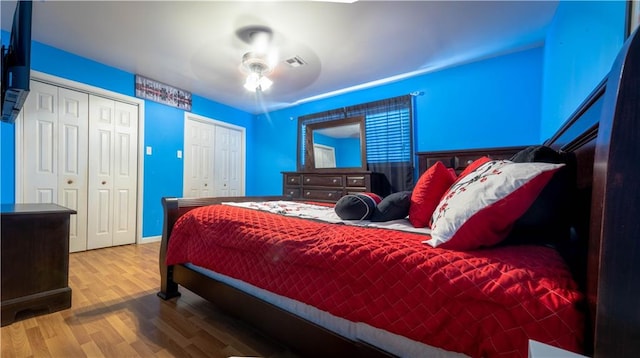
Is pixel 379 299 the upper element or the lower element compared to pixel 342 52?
lower

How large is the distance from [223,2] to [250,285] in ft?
6.80

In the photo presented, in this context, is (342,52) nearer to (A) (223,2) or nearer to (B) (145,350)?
(A) (223,2)

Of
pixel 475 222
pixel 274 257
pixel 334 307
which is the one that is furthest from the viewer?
pixel 274 257

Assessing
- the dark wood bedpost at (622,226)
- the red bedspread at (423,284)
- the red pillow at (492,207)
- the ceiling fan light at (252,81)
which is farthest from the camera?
the ceiling fan light at (252,81)

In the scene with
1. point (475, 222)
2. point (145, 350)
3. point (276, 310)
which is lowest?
point (145, 350)

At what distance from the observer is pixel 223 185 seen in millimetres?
4602

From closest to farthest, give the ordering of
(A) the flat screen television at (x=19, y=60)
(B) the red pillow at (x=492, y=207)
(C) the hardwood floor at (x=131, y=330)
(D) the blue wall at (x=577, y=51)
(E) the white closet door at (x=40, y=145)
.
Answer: (B) the red pillow at (x=492, y=207) → (D) the blue wall at (x=577, y=51) → (C) the hardwood floor at (x=131, y=330) → (A) the flat screen television at (x=19, y=60) → (E) the white closet door at (x=40, y=145)

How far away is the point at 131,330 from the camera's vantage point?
4.80 ft

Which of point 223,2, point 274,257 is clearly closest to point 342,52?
point 223,2

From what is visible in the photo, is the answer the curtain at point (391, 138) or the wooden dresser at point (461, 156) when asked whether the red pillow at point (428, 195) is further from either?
the curtain at point (391, 138)

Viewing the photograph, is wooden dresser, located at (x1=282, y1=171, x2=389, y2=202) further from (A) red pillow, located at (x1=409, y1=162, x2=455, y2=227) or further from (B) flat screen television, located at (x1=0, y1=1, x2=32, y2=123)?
(B) flat screen television, located at (x1=0, y1=1, x2=32, y2=123)

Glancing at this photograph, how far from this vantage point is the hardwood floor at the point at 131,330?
1.29 metres

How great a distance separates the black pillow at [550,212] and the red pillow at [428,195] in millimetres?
419

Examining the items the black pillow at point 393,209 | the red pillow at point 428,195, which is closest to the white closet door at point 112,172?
the black pillow at point 393,209
